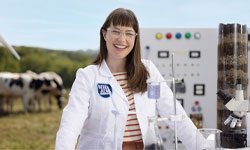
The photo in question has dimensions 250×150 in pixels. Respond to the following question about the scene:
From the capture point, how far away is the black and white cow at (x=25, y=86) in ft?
28.5

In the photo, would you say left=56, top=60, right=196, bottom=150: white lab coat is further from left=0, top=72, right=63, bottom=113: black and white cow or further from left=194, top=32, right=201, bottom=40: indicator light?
left=0, top=72, right=63, bottom=113: black and white cow

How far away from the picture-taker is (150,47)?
3.28m

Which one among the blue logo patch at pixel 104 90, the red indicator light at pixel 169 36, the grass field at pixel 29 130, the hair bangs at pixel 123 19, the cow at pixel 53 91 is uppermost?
the hair bangs at pixel 123 19

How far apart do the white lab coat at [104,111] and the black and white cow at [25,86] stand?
281 inches

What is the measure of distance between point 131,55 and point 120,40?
0.20 m

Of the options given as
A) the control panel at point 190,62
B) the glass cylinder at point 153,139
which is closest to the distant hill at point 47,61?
the control panel at point 190,62

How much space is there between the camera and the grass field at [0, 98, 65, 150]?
24.4 feet

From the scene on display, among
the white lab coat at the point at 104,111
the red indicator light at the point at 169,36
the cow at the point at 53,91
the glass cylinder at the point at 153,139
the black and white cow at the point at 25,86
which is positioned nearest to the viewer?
the glass cylinder at the point at 153,139

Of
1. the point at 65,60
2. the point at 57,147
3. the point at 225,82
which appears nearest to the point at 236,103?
the point at 225,82

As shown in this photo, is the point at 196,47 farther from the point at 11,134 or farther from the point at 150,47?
the point at 11,134

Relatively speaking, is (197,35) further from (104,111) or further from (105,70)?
(104,111)

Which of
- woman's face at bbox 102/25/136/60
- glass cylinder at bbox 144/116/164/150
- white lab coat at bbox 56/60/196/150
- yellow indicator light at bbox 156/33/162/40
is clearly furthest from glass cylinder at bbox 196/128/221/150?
yellow indicator light at bbox 156/33/162/40

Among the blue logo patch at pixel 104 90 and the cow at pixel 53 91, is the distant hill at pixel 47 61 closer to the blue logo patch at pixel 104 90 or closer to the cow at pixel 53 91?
the cow at pixel 53 91

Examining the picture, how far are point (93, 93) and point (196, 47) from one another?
72.3 inches
